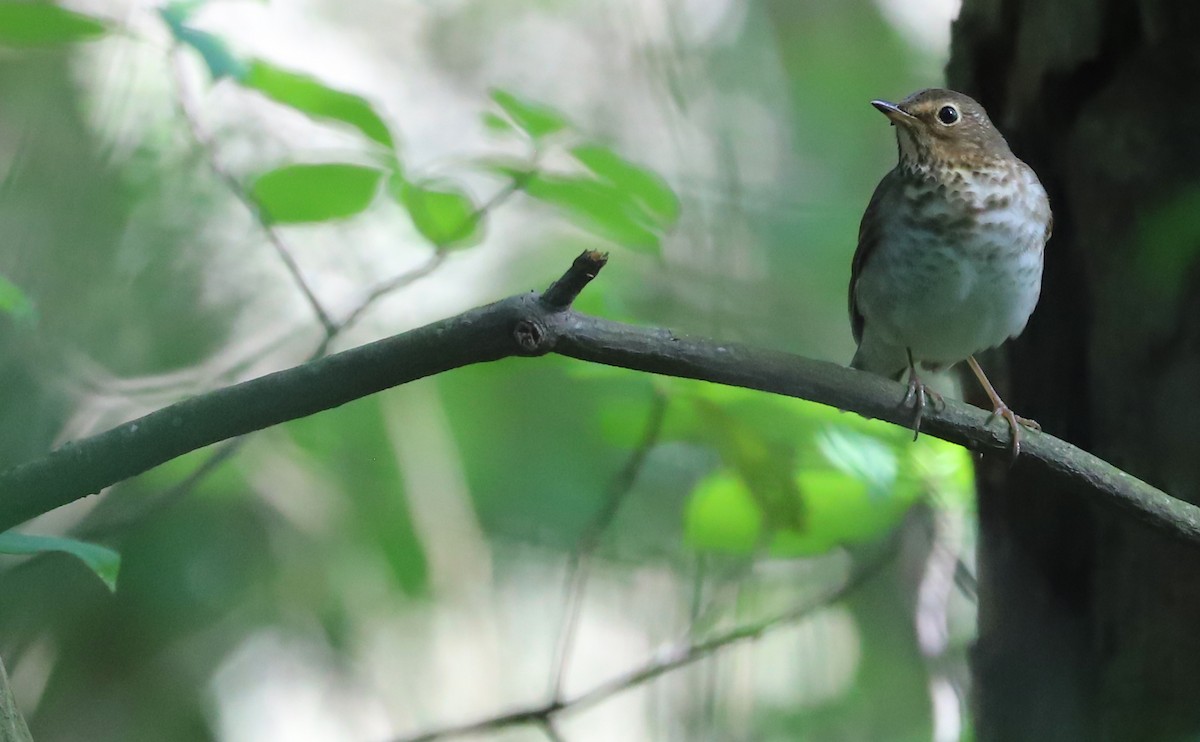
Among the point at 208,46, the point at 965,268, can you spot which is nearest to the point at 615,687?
the point at 965,268

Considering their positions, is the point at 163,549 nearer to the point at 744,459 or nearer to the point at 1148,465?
the point at 744,459

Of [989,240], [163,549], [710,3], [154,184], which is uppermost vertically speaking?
[989,240]

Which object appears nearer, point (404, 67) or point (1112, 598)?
point (1112, 598)

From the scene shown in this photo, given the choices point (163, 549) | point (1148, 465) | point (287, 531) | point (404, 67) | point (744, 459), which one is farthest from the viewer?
point (404, 67)

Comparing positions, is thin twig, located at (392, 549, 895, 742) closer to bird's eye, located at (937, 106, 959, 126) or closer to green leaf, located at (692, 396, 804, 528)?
green leaf, located at (692, 396, 804, 528)

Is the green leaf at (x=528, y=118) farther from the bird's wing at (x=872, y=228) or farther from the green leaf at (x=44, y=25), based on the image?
the bird's wing at (x=872, y=228)

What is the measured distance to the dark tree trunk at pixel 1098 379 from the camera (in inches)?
61.3

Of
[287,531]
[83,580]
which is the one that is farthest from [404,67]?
[83,580]

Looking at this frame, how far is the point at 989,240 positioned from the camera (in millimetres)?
1603

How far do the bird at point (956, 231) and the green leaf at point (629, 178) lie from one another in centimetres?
46

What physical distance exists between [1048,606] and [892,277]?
561mm

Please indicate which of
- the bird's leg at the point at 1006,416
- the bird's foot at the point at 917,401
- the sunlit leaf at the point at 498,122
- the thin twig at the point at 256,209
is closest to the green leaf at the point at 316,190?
the thin twig at the point at 256,209

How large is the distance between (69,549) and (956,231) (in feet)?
4.16

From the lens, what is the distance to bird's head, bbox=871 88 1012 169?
64.7 inches
